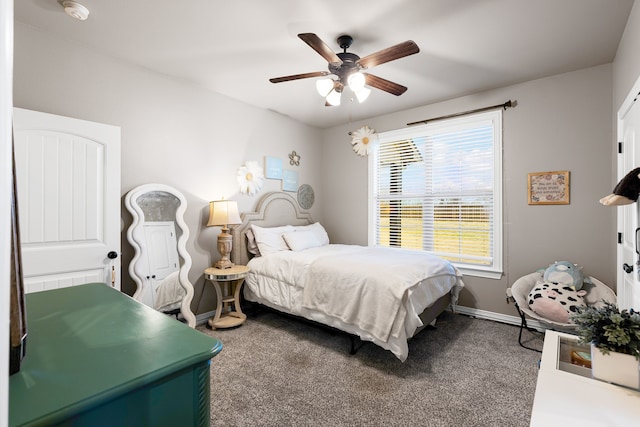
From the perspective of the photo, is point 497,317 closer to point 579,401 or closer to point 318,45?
point 579,401

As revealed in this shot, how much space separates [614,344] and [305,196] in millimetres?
3979

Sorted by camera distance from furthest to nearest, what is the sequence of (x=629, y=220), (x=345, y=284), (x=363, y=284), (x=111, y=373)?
(x=345, y=284), (x=363, y=284), (x=629, y=220), (x=111, y=373)

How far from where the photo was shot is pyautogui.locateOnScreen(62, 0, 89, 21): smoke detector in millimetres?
2001

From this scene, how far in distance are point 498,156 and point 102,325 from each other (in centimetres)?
377

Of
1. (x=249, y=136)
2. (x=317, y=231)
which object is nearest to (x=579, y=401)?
(x=317, y=231)

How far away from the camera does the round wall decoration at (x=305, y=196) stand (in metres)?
4.64

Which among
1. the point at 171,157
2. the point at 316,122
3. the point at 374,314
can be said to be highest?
the point at 316,122

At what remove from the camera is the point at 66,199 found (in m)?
2.27

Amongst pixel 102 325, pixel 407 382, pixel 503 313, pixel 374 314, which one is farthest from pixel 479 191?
pixel 102 325

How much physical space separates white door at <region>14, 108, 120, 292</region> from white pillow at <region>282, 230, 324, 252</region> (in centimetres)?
179

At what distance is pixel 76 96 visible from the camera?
2.54m

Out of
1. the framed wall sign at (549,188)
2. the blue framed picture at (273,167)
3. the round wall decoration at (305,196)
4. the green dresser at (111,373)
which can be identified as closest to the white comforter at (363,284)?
the framed wall sign at (549,188)

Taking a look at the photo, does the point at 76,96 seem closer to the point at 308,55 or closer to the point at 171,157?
the point at 171,157

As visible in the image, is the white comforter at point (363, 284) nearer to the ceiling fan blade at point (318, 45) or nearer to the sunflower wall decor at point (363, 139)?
the ceiling fan blade at point (318, 45)
